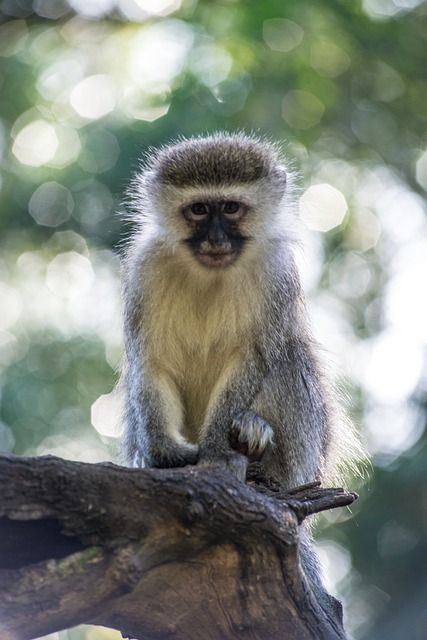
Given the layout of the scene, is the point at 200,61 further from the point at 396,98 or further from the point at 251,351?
the point at 251,351

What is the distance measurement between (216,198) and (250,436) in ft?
4.70

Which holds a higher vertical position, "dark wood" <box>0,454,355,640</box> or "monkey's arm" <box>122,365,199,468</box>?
"monkey's arm" <box>122,365,199,468</box>

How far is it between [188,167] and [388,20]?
6509 millimetres

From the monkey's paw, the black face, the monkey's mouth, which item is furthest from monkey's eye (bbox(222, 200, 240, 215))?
the monkey's paw

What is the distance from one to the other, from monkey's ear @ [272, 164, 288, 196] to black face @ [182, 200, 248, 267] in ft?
1.19

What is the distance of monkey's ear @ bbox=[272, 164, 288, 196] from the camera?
22.4 ft

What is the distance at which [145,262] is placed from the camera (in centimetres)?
657

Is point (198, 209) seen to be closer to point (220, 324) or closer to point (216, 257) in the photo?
point (216, 257)

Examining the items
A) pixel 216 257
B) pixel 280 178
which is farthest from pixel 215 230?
pixel 280 178

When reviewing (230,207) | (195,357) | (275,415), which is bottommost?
(275,415)

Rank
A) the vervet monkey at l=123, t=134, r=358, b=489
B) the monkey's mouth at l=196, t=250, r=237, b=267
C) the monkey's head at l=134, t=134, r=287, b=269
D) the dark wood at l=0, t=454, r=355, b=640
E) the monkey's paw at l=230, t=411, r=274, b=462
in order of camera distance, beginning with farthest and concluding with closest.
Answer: the monkey's head at l=134, t=134, r=287, b=269, the monkey's mouth at l=196, t=250, r=237, b=267, the vervet monkey at l=123, t=134, r=358, b=489, the monkey's paw at l=230, t=411, r=274, b=462, the dark wood at l=0, t=454, r=355, b=640

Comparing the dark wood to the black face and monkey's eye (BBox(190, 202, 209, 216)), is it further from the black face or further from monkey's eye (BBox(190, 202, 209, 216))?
monkey's eye (BBox(190, 202, 209, 216))

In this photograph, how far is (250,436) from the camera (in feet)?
19.8

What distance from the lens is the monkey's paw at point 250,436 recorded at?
6004 mm
